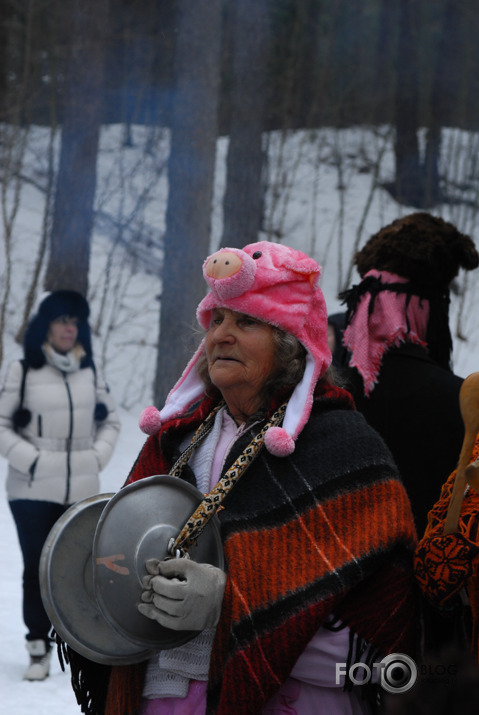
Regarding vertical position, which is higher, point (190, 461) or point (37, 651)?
point (190, 461)

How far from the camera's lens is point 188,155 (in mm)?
9383

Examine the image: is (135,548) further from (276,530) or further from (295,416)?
(295,416)

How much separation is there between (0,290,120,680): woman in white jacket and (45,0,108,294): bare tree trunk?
5116mm

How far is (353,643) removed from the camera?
2119 millimetres

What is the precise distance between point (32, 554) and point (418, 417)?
8.74ft

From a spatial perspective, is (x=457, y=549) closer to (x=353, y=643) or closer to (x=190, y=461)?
(x=353, y=643)

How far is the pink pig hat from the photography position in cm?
223

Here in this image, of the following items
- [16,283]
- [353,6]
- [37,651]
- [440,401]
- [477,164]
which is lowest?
[37,651]

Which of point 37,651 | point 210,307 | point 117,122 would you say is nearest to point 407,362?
point 210,307

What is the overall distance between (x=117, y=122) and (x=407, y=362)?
17.8 metres

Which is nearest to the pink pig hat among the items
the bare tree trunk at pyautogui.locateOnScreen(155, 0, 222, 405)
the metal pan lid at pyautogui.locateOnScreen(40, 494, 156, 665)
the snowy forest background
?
the metal pan lid at pyautogui.locateOnScreen(40, 494, 156, 665)

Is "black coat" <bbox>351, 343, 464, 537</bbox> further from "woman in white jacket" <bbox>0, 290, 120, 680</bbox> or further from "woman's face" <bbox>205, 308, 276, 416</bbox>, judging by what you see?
"woman in white jacket" <bbox>0, 290, 120, 680</bbox>

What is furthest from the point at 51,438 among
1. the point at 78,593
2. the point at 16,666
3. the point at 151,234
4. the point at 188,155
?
the point at 151,234

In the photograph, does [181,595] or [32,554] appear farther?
[32,554]
